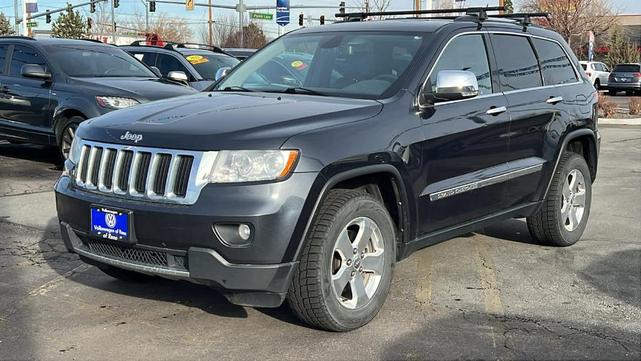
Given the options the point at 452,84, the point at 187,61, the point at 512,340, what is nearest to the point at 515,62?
the point at 452,84

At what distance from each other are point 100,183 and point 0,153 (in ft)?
27.4

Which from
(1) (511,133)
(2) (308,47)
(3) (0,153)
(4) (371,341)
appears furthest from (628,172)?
(3) (0,153)

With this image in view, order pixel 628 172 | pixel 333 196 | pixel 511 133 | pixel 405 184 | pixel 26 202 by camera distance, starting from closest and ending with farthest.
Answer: pixel 333 196, pixel 405 184, pixel 511 133, pixel 26 202, pixel 628 172

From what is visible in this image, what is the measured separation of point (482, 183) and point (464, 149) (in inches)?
12.7

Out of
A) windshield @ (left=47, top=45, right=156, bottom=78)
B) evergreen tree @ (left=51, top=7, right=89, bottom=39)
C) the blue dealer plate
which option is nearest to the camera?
the blue dealer plate

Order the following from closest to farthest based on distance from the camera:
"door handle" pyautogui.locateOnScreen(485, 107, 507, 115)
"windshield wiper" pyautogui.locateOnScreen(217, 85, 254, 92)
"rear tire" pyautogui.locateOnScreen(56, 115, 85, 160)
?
"door handle" pyautogui.locateOnScreen(485, 107, 507, 115)
"windshield wiper" pyautogui.locateOnScreen(217, 85, 254, 92)
"rear tire" pyautogui.locateOnScreen(56, 115, 85, 160)

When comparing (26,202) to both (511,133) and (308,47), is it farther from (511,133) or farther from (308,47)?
(511,133)

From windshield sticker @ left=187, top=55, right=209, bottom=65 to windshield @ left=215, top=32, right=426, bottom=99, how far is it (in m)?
7.90

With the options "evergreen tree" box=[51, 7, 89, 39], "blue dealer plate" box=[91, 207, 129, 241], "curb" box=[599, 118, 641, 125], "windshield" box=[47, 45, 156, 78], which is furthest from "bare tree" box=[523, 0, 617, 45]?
"evergreen tree" box=[51, 7, 89, 39]

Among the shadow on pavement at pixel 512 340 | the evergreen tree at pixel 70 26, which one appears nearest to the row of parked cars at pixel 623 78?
the shadow on pavement at pixel 512 340

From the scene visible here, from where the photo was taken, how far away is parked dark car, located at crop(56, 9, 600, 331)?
3.53m

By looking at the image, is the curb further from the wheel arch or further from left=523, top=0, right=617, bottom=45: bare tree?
the wheel arch

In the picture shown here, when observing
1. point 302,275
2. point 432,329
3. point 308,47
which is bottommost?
point 432,329

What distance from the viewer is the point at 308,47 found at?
524cm
